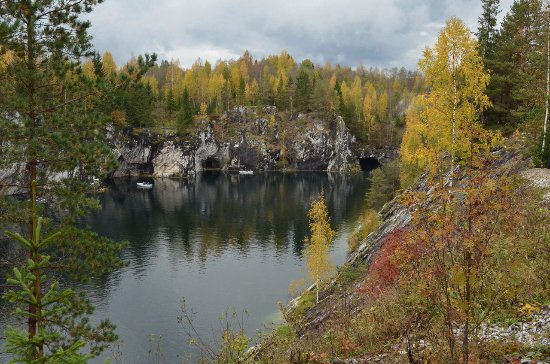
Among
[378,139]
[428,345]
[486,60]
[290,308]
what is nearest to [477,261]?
[428,345]

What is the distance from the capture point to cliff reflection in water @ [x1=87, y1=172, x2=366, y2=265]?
55.3 meters

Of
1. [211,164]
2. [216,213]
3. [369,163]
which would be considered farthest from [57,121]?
[369,163]

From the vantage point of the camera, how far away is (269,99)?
449 feet

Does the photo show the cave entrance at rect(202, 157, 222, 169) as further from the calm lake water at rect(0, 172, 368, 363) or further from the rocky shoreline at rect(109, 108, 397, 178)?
the calm lake water at rect(0, 172, 368, 363)

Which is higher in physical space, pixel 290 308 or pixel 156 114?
pixel 156 114

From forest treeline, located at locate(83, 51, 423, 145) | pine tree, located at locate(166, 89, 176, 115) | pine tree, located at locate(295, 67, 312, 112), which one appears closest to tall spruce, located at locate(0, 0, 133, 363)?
forest treeline, located at locate(83, 51, 423, 145)

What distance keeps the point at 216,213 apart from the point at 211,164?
66372 millimetres

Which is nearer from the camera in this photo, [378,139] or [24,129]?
[24,129]

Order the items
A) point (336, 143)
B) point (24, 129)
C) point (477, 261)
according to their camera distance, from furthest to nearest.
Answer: point (336, 143) → point (24, 129) → point (477, 261)

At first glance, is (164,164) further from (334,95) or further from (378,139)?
(378,139)

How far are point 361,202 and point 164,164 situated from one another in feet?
213

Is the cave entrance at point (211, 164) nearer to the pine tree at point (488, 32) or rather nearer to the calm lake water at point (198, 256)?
the calm lake water at point (198, 256)

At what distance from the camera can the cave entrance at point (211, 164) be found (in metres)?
136

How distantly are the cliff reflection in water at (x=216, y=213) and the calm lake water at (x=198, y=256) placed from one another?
156 millimetres
